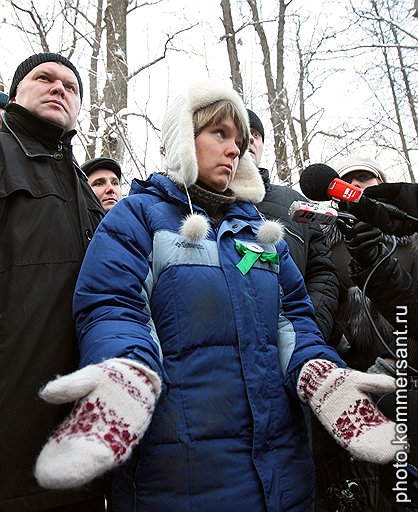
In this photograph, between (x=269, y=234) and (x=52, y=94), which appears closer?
(x=269, y=234)

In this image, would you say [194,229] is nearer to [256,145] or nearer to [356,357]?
[356,357]

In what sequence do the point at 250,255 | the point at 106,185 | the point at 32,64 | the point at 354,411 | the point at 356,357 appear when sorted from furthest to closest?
the point at 106,185
the point at 356,357
the point at 32,64
the point at 250,255
the point at 354,411

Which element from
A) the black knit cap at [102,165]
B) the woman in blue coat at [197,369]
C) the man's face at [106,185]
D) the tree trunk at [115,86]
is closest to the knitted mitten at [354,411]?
the woman in blue coat at [197,369]

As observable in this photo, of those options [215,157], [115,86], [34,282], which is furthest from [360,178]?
[115,86]

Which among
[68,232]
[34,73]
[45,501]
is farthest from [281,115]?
[45,501]

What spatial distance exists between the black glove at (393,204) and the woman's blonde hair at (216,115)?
0.61 m

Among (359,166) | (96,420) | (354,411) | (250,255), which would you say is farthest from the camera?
(359,166)

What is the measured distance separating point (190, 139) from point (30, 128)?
2.25ft

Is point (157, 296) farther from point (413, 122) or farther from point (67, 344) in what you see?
point (413, 122)

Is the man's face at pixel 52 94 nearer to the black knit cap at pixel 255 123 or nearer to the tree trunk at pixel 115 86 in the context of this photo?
the black knit cap at pixel 255 123

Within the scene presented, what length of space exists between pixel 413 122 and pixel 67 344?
13670 mm

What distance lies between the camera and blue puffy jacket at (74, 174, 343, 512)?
1305mm

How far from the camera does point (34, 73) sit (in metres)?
2.13

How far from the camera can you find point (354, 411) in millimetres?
1283
